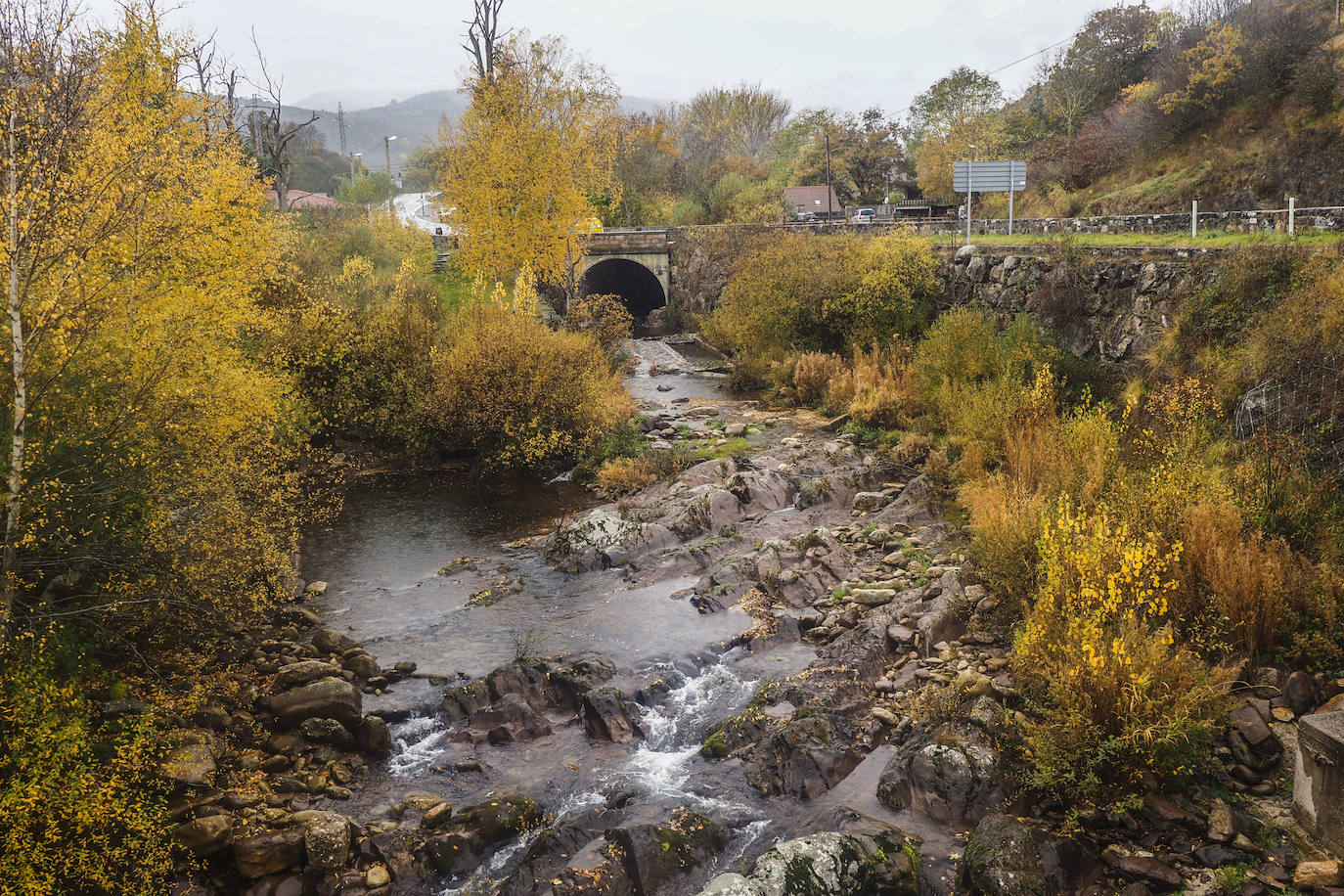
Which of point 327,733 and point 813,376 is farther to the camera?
point 813,376

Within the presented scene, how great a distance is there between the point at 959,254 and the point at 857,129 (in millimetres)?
47862

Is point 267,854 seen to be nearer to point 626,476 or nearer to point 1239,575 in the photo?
point 1239,575

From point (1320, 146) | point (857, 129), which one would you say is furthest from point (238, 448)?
point (857, 129)

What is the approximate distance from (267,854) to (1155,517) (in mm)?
10947

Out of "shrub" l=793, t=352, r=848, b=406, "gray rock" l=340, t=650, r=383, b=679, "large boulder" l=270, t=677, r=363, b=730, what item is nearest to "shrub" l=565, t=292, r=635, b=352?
"shrub" l=793, t=352, r=848, b=406

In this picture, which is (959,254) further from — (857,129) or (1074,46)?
(857,129)

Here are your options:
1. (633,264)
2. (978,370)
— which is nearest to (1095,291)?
(978,370)

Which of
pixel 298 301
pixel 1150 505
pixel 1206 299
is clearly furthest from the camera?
pixel 298 301

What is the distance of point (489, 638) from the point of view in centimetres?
1345

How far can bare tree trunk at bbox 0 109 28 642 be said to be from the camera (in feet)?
25.9

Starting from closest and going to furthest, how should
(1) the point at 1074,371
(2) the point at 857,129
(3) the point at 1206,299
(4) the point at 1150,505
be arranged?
(4) the point at 1150,505, (3) the point at 1206,299, (1) the point at 1074,371, (2) the point at 857,129

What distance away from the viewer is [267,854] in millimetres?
8148

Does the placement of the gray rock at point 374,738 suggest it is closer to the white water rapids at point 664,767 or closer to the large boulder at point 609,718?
the white water rapids at point 664,767

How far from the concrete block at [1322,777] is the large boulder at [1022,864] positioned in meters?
1.87
